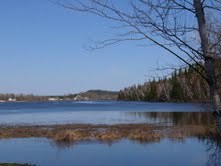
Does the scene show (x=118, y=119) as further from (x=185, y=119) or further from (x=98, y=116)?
(x=98, y=116)

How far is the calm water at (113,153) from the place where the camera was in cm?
2705

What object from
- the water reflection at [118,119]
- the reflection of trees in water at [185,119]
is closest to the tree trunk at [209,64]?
the reflection of trees in water at [185,119]

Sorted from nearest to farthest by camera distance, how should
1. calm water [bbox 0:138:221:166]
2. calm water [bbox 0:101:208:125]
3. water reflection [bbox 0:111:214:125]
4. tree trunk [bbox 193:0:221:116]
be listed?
1. tree trunk [bbox 193:0:221:116]
2. calm water [bbox 0:138:221:166]
3. water reflection [bbox 0:111:214:125]
4. calm water [bbox 0:101:208:125]

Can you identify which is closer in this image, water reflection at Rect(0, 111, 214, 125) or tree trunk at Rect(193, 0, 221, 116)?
tree trunk at Rect(193, 0, 221, 116)

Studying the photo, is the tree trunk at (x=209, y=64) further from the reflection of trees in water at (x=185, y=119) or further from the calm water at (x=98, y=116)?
the reflection of trees in water at (x=185, y=119)

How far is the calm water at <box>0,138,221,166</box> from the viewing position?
27047 mm

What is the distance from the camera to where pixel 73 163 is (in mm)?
26719

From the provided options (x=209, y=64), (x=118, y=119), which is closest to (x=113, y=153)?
(x=209, y=64)

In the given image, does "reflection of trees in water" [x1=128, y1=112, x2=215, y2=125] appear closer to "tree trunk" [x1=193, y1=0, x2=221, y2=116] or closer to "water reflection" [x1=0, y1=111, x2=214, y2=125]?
"water reflection" [x1=0, y1=111, x2=214, y2=125]

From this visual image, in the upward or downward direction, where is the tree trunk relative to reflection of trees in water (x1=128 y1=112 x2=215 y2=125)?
upward

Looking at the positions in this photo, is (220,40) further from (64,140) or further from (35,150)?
(64,140)

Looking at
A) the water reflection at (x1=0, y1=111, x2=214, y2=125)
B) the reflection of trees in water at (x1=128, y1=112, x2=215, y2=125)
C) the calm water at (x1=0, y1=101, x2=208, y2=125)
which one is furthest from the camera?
the calm water at (x1=0, y1=101, x2=208, y2=125)

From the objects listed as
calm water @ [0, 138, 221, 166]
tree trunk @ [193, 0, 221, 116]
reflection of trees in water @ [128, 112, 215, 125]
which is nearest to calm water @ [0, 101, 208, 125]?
reflection of trees in water @ [128, 112, 215, 125]

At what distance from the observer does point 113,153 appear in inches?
1225
